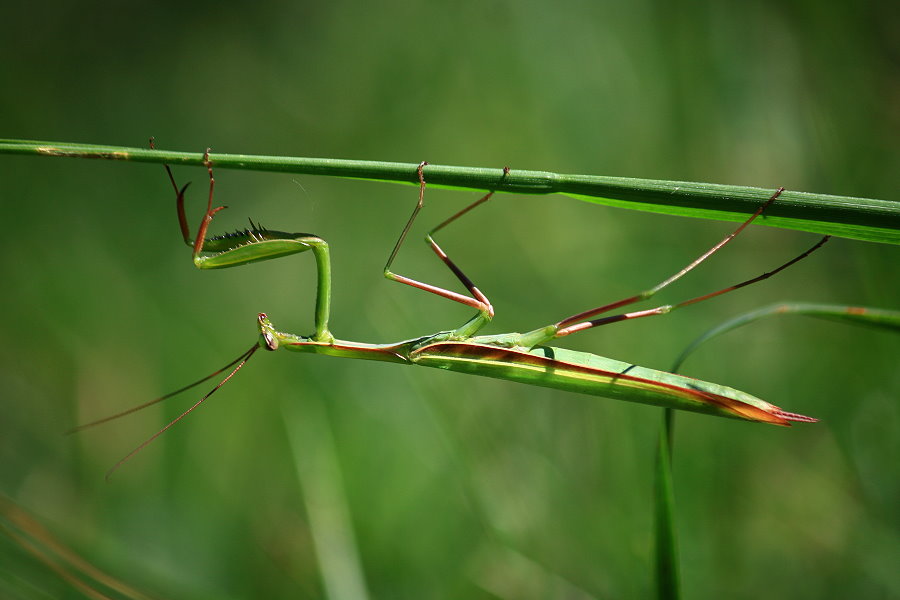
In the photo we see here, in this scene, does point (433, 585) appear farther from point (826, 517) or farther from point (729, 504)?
point (826, 517)

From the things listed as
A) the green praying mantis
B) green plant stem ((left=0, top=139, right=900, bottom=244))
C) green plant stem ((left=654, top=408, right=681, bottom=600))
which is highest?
green plant stem ((left=0, top=139, right=900, bottom=244))

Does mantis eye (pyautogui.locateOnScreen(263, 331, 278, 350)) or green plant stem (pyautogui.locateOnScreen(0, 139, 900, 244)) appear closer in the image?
green plant stem (pyautogui.locateOnScreen(0, 139, 900, 244))

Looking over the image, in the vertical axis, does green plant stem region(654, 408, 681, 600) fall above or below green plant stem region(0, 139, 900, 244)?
below

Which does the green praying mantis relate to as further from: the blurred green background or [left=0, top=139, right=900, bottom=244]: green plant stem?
the blurred green background

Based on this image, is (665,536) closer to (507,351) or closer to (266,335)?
(507,351)

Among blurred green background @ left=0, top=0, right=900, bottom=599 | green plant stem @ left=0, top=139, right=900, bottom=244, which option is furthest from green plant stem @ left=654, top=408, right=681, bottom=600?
blurred green background @ left=0, top=0, right=900, bottom=599

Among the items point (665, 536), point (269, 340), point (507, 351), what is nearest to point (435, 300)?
point (269, 340)

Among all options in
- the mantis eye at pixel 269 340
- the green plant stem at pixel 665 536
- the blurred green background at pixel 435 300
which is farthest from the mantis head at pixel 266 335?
the green plant stem at pixel 665 536

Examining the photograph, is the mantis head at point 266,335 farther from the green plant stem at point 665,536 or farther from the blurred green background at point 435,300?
the green plant stem at point 665,536

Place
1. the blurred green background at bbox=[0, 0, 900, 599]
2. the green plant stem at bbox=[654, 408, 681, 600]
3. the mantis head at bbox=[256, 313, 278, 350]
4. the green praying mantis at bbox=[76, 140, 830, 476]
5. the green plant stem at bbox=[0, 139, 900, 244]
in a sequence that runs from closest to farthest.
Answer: the green plant stem at bbox=[654, 408, 681, 600]
the green plant stem at bbox=[0, 139, 900, 244]
the green praying mantis at bbox=[76, 140, 830, 476]
the mantis head at bbox=[256, 313, 278, 350]
the blurred green background at bbox=[0, 0, 900, 599]
